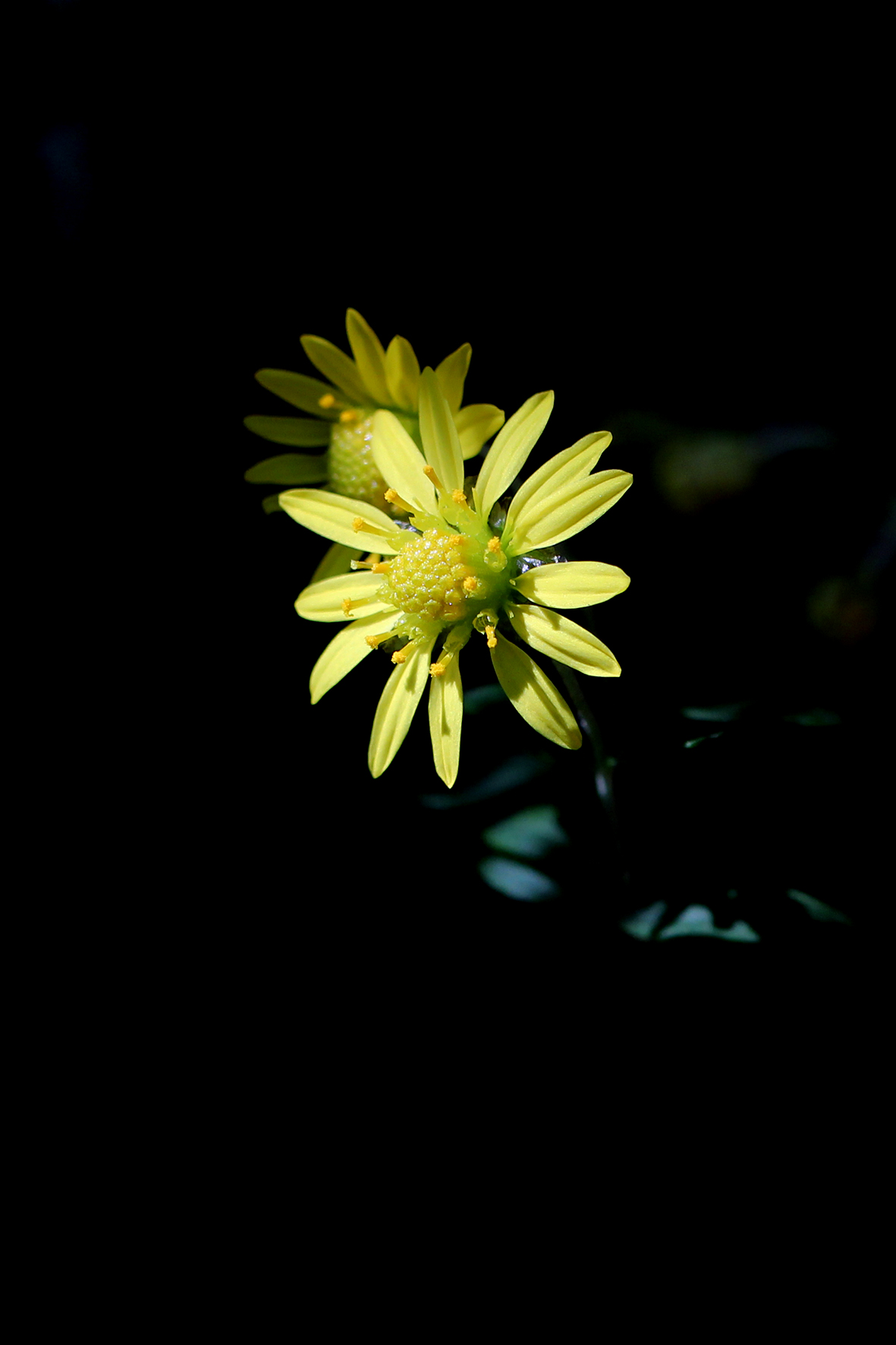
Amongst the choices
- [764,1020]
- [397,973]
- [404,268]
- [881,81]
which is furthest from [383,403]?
[881,81]

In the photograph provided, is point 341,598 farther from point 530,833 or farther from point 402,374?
point 530,833

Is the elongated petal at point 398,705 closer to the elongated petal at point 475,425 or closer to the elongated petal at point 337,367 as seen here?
the elongated petal at point 475,425

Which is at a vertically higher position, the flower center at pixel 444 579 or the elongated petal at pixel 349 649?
the flower center at pixel 444 579

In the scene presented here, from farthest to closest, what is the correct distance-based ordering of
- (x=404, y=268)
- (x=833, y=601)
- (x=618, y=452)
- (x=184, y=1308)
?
(x=833, y=601) < (x=618, y=452) < (x=404, y=268) < (x=184, y=1308)

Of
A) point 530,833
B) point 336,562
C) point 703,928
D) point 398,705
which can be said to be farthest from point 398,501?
point 703,928

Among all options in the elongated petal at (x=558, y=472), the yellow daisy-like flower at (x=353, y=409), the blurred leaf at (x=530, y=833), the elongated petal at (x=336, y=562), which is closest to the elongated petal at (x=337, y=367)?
the yellow daisy-like flower at (x=353, y=409)

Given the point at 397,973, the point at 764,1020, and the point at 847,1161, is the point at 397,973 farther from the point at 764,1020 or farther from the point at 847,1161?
the point at 847,1161

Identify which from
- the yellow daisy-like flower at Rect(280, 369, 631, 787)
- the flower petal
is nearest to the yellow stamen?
the yellow daisy-like flower at Rect(280, 369, 631, 787)
